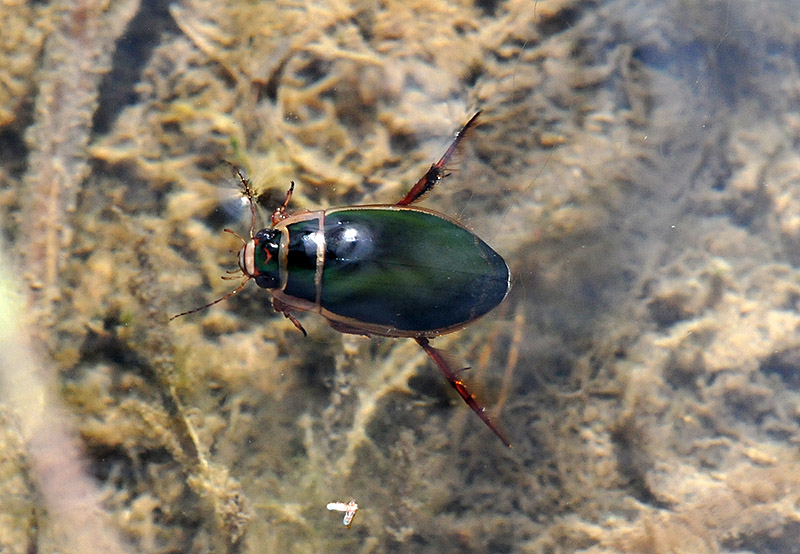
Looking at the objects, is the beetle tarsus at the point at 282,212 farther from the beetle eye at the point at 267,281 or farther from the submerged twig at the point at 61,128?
the submerged twig at the point at 61,128

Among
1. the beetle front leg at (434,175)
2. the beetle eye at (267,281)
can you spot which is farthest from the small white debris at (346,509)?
the beetle front leg at (434,175)

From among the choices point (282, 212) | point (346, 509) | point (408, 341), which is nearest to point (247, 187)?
point (282, 212)

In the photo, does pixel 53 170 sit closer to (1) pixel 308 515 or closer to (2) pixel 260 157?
(2) pixel 260 157

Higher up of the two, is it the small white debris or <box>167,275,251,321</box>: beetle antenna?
<box>167,275,251,321</box>: beetle antenna

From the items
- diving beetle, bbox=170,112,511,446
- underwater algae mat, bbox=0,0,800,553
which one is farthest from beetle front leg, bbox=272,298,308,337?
underwater algae mat, bbox=0,0,800,553

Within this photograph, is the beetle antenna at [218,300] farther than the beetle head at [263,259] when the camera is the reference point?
Yes

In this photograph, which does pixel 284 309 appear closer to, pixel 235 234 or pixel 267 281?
pixel 267 281

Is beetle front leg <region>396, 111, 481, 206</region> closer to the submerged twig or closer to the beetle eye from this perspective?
the beetle eye
